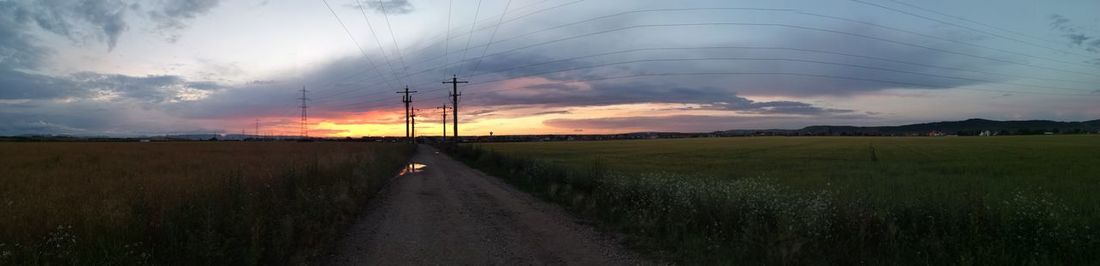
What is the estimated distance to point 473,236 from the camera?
29.3 ft

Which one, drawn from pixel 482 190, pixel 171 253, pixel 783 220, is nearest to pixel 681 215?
pixel 783 220

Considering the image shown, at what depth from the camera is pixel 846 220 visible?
314 inches

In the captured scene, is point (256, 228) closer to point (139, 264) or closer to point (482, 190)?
point (139, 264)

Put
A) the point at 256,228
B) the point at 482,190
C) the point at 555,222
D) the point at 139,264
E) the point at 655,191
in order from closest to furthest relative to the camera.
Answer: the point at 139,264 → the point at 256,228 → the point at 555,222 → the point at 655,191 → the point at 482,190

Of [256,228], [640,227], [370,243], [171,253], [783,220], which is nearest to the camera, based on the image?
[171,253]

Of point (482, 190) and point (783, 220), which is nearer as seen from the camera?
point (783, 220)

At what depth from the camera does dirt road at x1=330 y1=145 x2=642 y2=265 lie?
7344mm

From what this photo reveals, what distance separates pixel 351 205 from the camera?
11430mm

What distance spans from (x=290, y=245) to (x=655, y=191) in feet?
23.5

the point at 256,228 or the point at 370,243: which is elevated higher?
the point at 256,228

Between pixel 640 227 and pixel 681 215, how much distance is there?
76 centimetres

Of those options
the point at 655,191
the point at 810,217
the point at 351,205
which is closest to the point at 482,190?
the point at 351,205

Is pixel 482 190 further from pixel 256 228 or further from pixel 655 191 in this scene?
pixel 256 228

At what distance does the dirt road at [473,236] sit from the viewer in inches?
289
